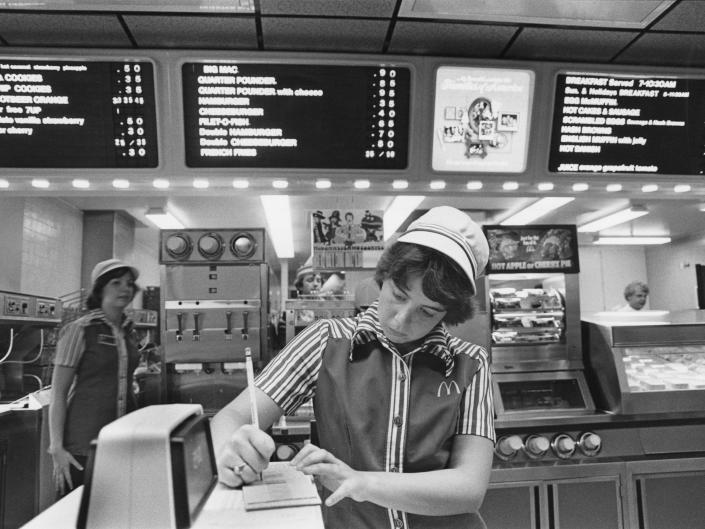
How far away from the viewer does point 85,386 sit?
8.59ft

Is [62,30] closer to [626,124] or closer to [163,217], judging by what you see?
[626,124]

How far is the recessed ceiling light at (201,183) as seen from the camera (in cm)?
239

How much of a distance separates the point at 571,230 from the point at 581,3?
1.47 metres

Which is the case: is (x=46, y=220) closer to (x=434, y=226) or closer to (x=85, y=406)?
(x=85, y=406)

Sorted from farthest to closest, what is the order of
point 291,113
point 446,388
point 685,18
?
point 291,113 → point 685,18 → point 446,388

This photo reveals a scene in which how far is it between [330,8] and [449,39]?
59 cm

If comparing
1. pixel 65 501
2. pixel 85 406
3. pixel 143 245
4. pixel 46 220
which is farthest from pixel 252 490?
pixel 143 245

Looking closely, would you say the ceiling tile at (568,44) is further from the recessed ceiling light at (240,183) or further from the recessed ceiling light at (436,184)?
the recessed ceiling light at (240,183)

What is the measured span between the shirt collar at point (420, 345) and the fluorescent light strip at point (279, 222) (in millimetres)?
3098

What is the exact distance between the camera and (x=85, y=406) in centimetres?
260

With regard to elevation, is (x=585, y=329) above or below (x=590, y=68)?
below

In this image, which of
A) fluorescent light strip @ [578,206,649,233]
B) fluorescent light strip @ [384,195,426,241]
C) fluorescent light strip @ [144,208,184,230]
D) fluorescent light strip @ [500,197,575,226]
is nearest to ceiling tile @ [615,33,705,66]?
fluorescent light strip @ [500,197,575,226]

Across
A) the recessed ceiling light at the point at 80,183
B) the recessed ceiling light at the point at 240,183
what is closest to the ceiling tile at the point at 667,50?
the recessed ceiling light at the point at 240,183

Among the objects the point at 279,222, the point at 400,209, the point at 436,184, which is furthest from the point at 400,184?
the point at 279,222
